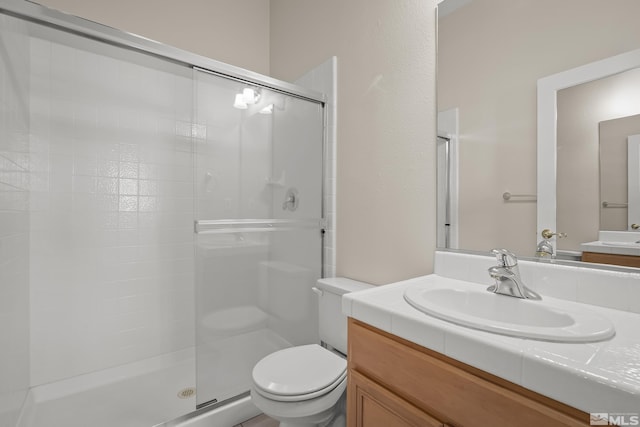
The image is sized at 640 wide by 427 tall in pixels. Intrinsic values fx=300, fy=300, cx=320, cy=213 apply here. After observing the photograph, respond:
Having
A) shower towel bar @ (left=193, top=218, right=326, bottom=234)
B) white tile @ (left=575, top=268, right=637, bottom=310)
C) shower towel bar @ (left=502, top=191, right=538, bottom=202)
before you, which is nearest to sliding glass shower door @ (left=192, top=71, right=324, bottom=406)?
shower towel bar @ (left=193, top=218, right=326, bottom=234)

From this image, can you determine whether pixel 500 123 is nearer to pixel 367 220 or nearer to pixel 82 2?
pixel 367 220

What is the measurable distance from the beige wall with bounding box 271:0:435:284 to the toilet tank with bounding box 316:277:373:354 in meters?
0.13

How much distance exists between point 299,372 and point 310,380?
0.25 ft

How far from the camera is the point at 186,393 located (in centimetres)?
180

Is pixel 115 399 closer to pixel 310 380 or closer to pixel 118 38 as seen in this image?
pixel 310 380

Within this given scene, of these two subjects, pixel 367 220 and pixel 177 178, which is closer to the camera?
pixel 367 220

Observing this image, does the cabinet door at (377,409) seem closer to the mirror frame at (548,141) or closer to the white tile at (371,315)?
the white tile at (371,315)

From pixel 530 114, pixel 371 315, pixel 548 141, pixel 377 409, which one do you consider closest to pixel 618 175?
pixel 548 141

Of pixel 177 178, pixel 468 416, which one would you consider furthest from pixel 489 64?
pixel 177 178

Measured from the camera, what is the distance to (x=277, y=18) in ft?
7.93

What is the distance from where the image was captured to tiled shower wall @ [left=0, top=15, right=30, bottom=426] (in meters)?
1.32

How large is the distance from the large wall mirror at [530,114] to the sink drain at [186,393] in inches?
68.6

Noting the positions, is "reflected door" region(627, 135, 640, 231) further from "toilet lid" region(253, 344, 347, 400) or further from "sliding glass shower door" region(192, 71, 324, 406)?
"sliding glass shower door" region(192, 71, 324, 406)

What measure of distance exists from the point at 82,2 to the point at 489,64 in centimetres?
224
